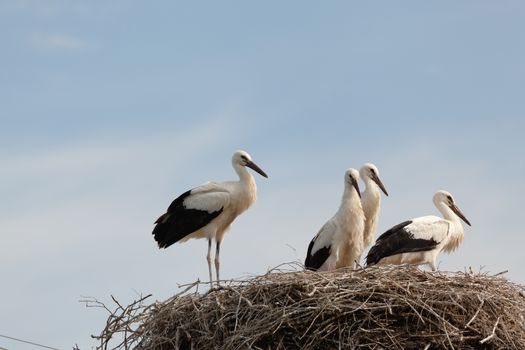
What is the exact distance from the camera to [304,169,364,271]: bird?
1214 cm

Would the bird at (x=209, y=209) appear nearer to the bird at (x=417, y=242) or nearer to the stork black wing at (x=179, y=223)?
the stork black wing at (x=179, y=223)

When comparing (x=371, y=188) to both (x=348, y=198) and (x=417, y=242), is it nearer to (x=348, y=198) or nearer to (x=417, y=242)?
(x=417, y=242)

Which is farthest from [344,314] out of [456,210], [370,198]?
[456,210]

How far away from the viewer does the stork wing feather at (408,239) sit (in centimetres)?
1328

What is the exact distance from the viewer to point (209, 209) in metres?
13.3

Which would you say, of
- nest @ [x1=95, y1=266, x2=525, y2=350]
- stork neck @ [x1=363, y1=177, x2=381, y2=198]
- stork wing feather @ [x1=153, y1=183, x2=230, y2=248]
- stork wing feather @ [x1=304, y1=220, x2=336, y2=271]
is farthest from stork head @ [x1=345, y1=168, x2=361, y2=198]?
nest @ [x1=95, y1=266, x2=525, y2=350]

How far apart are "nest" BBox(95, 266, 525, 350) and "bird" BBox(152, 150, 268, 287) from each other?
12.3ft

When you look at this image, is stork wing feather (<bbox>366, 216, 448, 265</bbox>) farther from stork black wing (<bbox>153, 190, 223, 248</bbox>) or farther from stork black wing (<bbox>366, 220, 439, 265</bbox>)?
stork black wing (<bbox>153, 190, 223, 248</bbox>)

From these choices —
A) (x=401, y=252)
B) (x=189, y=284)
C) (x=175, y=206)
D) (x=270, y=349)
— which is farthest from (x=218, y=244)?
(x=270, y=349)

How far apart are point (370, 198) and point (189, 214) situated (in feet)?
5.90

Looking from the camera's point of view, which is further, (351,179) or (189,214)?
(189,214)

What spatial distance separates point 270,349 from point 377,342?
2.31 feet

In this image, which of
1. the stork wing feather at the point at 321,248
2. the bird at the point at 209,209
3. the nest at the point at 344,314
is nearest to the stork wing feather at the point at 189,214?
the bird at the point at 209,209

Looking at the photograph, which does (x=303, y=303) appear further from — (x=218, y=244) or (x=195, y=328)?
(x=218, y=244)
